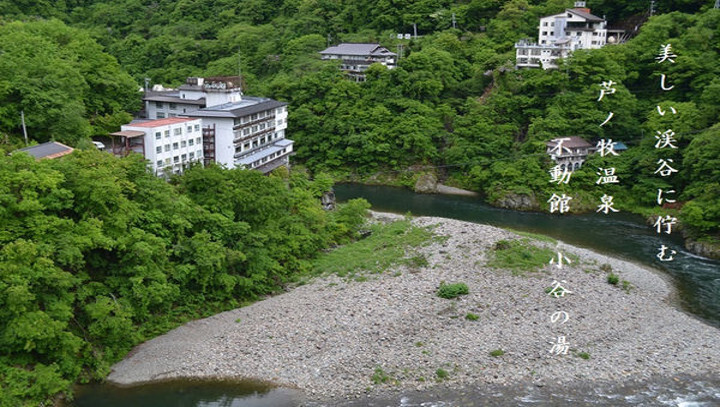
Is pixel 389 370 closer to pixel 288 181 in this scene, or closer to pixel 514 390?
pixel 514 390

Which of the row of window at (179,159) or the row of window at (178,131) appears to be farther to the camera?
the row of window at (179,159)

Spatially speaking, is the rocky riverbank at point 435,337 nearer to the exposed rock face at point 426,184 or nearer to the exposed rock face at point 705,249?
the exposed rock face at point 705,249

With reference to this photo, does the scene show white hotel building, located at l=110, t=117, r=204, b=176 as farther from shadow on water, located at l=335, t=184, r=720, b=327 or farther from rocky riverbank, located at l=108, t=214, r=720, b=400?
shadow on water, located at l=335, t=184, r=720, b=327

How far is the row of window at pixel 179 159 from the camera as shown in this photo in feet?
83.5

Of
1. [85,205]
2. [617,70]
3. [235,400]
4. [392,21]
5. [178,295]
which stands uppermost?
[392,21]

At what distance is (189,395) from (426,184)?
2547 centimetres

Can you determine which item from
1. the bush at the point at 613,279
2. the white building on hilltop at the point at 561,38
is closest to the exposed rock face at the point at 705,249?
the bush at the point at 613,279

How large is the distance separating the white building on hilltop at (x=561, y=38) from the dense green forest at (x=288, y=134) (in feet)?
4.52

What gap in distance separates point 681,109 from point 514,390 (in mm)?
25355

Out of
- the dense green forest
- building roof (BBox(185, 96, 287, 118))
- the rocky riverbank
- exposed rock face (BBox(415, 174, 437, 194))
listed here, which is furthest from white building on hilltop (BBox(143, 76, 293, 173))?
the rocky riverbank

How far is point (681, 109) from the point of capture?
1336 inches

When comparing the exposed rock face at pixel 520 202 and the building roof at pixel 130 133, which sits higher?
the building roof at pixel 130 133

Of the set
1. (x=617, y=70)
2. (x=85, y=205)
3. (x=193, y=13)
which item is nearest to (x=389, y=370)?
(x=85, y=205)

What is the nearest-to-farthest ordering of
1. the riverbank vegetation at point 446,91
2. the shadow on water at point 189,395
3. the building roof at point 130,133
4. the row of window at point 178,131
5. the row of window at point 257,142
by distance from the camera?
the shadow on water at point 189,395, the building roof at point 130,133, the row of window at point 178,131, the riverbank vegetation at point 446,91, the row of window at point 257,142
